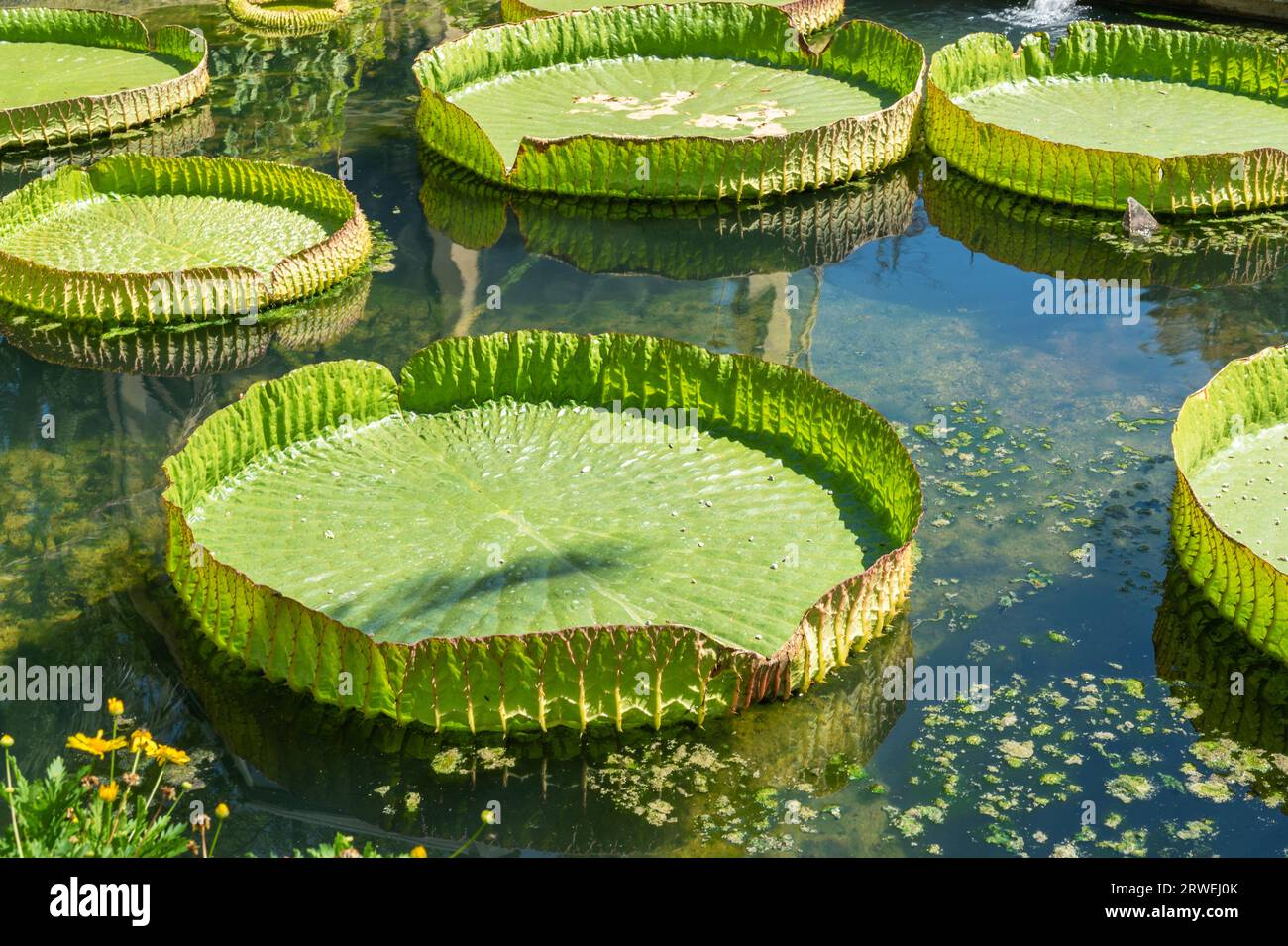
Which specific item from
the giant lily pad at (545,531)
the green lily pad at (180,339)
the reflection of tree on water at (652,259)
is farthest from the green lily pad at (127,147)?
the giant lily pad at (545,531)

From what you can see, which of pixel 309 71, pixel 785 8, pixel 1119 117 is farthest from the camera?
pixel 785 8

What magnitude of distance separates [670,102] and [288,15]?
5134 millimetres

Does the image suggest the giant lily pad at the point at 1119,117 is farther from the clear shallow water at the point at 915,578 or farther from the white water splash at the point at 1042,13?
the white water splash at the point at 1042,13

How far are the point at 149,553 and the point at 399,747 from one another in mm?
1815

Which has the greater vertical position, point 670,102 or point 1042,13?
point 1042,13

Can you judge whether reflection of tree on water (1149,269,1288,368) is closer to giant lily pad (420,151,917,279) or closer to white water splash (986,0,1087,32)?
giant lily pad (420,151,917,279)

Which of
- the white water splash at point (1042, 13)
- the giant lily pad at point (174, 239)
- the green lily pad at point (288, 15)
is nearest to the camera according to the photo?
the giant lily pad at point (174, 239)

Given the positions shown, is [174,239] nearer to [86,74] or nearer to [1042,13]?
[86,74]

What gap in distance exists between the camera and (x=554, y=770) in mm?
5039

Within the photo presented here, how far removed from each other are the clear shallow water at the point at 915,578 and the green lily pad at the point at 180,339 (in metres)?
0.10

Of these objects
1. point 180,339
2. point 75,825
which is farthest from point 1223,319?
point 75,825

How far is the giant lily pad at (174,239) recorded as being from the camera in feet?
27.5

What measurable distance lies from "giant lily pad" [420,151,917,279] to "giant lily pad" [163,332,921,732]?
2.46 metres

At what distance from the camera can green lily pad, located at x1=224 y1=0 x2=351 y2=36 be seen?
571 inches
